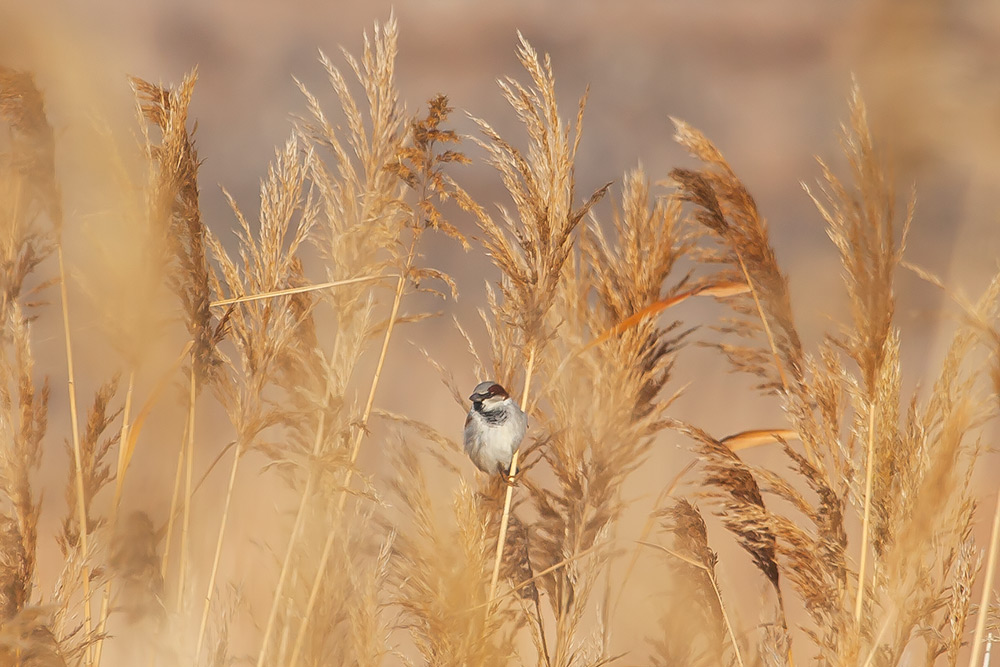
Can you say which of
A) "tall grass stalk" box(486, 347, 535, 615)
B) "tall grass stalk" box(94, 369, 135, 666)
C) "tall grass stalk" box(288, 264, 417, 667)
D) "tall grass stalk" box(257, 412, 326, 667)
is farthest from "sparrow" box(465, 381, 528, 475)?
"tall grass stalk" box(94, 369, 135, 666)

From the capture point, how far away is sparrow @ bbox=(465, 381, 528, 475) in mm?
1577

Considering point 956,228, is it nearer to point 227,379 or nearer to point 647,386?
point 647,386

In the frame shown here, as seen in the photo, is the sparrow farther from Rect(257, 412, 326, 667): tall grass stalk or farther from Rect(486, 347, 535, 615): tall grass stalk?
Rect(257, 412, 326, 667): tall grass stalk

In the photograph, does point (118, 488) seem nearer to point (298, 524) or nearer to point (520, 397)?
point (298, 524)

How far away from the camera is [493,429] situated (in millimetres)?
1601

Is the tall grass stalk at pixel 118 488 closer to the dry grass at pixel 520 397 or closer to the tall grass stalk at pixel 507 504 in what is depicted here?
the dry grass at pixel 520 397

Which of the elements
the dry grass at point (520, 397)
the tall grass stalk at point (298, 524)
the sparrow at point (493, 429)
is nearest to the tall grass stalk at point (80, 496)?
the dry grass at point (520, 397)

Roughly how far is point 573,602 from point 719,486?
14.9 inches

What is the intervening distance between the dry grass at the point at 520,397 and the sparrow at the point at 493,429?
35mm

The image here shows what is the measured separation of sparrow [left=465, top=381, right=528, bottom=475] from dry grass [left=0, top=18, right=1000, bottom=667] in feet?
0.11

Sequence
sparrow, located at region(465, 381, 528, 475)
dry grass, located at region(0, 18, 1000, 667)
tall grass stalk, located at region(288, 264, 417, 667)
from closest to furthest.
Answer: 1. dry grass, located at region(0, 18, 1000, 667)
2. sparrow, located at region(465, 381, 528, 475)
3. tall grass stalk, located at region(288, 264, 417, 667)

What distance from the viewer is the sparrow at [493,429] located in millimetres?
1577

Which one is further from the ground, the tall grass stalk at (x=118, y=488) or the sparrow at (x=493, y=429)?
the sparrow at (x=493, y=429)

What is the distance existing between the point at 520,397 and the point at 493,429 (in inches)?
4.6
